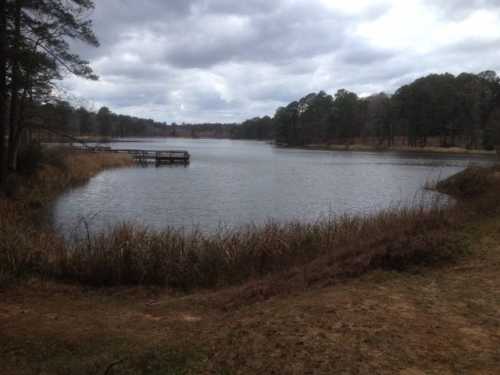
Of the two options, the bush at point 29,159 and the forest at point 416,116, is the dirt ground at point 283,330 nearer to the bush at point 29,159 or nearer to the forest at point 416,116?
the bush at point 29,159

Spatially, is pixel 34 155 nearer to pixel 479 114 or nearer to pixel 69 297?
pixel 69 297

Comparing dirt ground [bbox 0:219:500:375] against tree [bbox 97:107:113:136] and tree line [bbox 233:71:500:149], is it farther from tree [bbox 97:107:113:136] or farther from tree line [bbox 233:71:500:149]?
tree [bbox 97:107:113:136]

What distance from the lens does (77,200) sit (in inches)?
918

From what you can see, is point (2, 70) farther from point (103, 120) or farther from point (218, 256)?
point (103, 120)

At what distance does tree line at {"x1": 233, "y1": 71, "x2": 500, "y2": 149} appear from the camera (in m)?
94.6

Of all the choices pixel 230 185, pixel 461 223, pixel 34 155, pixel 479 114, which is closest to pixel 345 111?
pixel 479 114

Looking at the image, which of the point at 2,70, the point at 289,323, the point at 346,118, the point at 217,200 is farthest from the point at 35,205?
the point at 346,118

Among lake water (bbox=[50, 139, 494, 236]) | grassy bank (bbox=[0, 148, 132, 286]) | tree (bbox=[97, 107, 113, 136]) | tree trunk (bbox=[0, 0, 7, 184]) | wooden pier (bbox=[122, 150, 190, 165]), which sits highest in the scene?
tree (bbox=[97, 107, 113, 136])

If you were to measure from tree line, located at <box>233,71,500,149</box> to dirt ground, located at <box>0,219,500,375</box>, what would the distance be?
3272 inches

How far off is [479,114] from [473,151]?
498 inches

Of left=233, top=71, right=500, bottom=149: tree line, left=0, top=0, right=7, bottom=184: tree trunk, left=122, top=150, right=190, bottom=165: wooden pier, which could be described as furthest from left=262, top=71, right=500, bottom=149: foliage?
left=0, top=0, right=7, bottom=184: tree trunk

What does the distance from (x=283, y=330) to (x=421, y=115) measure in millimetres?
106825

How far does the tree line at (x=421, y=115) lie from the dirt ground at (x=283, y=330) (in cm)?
8310

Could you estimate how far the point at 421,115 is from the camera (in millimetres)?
101312
